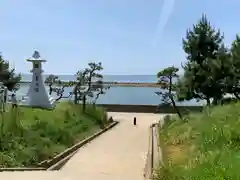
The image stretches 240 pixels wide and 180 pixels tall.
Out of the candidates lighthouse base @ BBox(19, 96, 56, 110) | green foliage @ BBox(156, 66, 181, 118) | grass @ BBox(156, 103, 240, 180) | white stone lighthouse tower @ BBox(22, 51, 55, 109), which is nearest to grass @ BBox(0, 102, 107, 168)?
lighthouse base @ BBox(19, 96, 56, 110)

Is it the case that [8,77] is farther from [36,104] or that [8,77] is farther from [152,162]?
[152,162]

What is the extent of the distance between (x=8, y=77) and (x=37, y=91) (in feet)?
47.3

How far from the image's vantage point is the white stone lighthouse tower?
90.2 ft

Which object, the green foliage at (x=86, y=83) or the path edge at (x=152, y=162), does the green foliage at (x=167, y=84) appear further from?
the path edge at (x=152, y=162)

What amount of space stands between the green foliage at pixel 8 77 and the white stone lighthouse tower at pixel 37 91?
13109 mm

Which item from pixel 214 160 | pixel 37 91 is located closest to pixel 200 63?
pixel 37 91

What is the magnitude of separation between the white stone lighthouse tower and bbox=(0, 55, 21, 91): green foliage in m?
13.1

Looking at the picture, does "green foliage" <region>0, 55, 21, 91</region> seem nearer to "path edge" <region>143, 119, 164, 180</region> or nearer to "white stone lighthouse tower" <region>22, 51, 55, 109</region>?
"white stone lighthouse tower" <region>22, 51, 55, 109</region>

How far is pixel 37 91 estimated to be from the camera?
2781cm

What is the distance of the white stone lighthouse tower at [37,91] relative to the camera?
27486 mm

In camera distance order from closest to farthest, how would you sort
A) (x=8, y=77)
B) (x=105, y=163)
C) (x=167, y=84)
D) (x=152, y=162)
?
(x=152, y=162)
(x=105, y=163)
(x=167, y=84)
(x=8, y=77)

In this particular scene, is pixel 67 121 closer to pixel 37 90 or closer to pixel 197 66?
pixel 37 90

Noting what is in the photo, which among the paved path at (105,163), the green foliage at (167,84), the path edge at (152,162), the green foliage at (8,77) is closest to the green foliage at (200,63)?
the green foliage at (167,84)

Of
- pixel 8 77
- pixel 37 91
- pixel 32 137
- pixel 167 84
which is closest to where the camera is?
pixel 32 137
